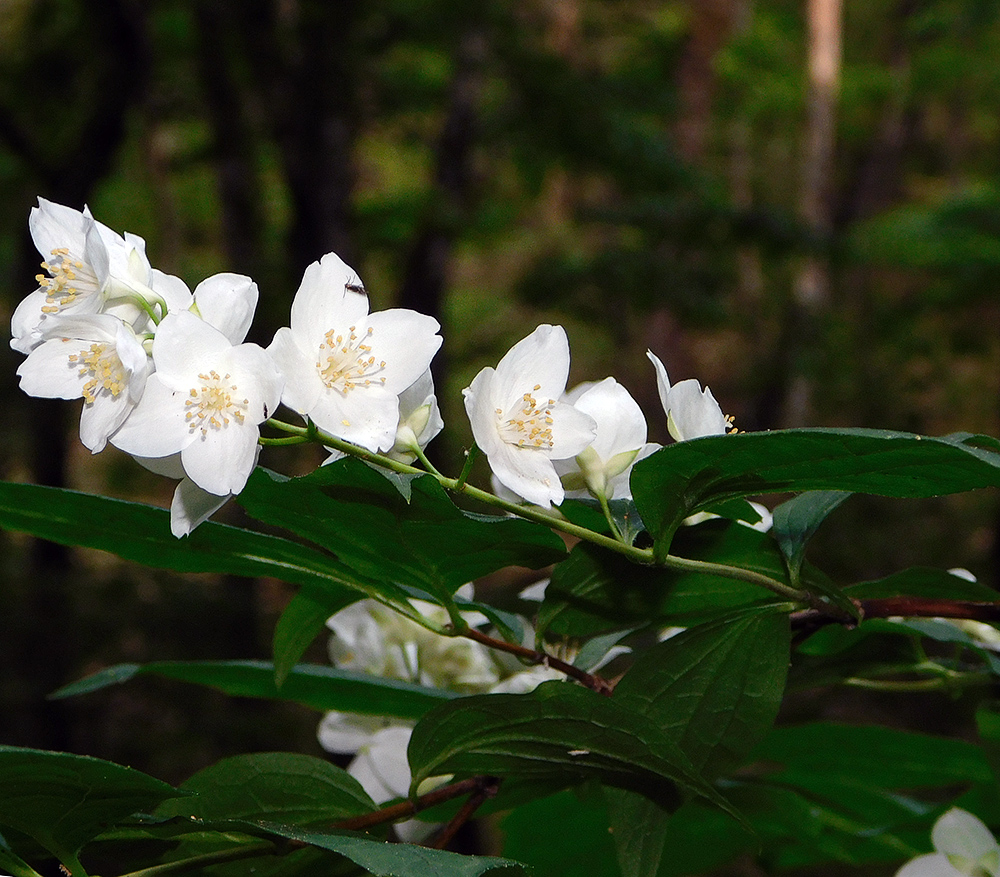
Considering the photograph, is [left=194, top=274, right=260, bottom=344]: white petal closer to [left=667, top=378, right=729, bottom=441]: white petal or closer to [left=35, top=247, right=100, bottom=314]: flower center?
[left=35, top=247, right=100, bottom=314]: flower center

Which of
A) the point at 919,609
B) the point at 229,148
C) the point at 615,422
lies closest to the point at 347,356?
the point at 615,422

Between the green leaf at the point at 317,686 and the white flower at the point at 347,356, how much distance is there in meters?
0.14

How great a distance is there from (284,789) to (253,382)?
0.16 m

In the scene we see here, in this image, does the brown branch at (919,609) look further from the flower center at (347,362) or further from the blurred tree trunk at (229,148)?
the blurred tree trunk at (229,148)

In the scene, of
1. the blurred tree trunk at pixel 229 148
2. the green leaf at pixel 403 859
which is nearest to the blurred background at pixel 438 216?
the blurred tree trunk at pixel 229 148

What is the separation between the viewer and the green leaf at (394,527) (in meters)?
0.30

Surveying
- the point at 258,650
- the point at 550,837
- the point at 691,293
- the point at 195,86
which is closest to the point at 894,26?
the point at 691,293

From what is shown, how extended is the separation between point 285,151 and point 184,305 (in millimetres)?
3656

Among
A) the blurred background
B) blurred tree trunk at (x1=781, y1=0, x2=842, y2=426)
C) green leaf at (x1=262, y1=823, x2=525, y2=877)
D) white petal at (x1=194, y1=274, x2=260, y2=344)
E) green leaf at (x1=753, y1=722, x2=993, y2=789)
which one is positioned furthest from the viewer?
blurred tree trunk at (x1=781, y1=0, x2=842, y2=426)

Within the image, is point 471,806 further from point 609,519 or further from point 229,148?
point 229,148

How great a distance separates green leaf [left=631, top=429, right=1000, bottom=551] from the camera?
0.27 meters

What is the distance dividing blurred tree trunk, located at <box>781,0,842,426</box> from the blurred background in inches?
0.9

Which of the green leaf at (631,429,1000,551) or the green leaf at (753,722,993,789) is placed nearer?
the green leaf at (631,429,1000,551)

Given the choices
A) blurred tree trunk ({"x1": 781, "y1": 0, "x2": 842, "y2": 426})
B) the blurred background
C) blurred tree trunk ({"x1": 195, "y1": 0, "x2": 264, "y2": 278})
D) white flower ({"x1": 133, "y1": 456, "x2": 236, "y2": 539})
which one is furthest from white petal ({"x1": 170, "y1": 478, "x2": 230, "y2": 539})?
blurred tree trunk ({"x1": 781, "y1": 0, "x2": 842, "y2": 426})
